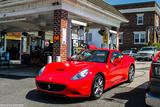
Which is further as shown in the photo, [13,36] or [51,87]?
[13,36]

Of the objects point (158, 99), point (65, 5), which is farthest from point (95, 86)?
point (65, 5)

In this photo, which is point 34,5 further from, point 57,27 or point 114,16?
point 114,16

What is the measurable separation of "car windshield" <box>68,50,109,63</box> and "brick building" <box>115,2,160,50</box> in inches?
1103

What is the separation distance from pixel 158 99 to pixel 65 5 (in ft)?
21.2

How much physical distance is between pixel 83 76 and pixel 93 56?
1.48 metres

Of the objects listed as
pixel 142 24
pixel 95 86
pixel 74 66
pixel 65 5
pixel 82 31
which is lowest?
pixel 95 86

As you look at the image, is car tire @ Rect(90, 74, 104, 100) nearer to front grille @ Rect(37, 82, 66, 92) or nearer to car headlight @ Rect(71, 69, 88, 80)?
car headlight @ Rect(71, 69, 88, 80)

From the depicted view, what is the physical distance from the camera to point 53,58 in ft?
28.1

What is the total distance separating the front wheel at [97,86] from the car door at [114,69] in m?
0.57

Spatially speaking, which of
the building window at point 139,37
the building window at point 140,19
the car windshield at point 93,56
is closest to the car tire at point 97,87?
the car windshield at point 93,56

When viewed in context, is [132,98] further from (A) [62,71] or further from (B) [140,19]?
(B) [140,19]

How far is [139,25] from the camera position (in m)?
33.1

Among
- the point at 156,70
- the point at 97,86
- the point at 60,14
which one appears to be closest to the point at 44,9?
the point at 60,14

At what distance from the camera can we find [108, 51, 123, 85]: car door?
5.57 metres
